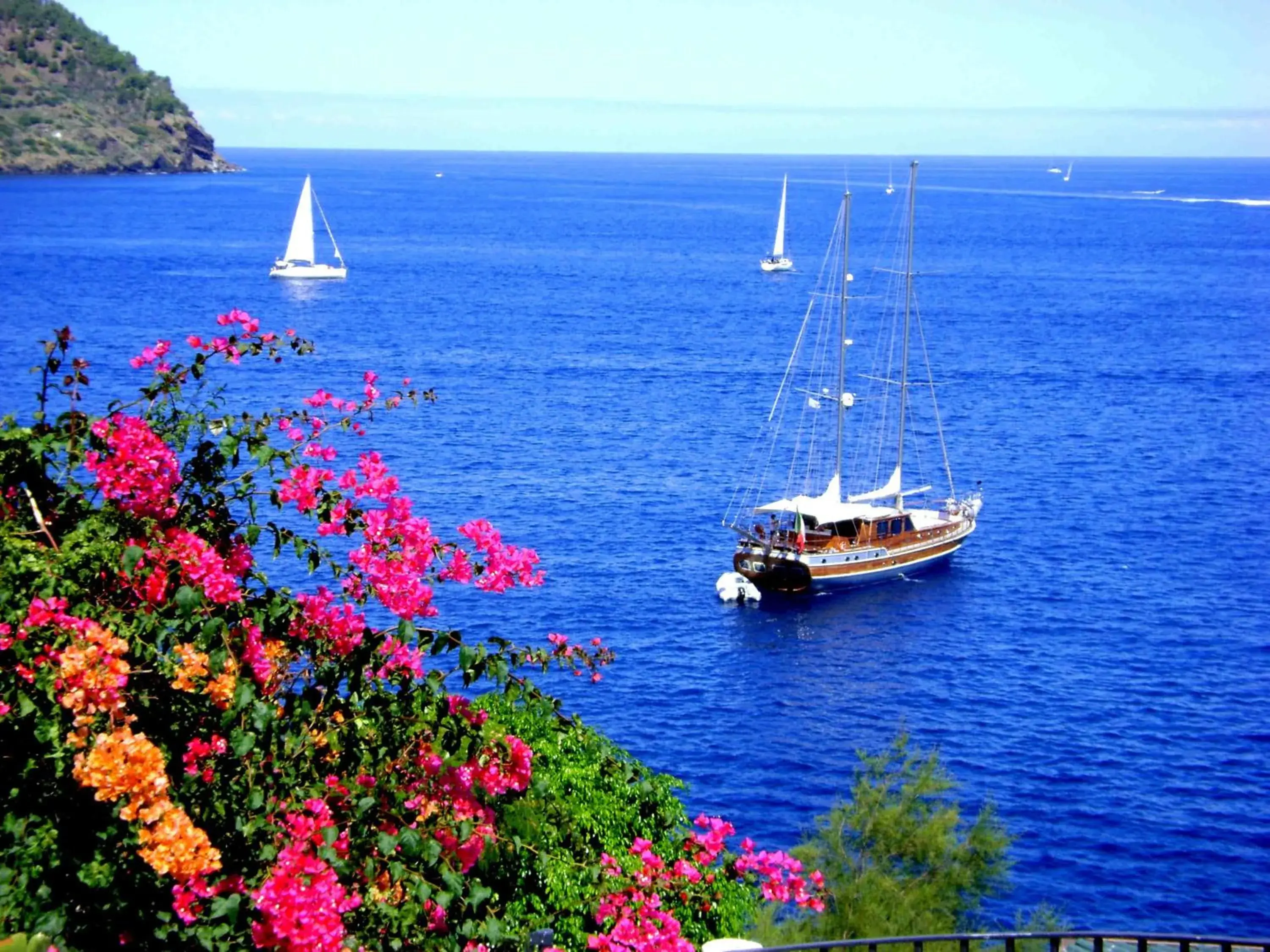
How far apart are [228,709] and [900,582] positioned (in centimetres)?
4806

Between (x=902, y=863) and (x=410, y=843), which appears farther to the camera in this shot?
(x=902, y=863)

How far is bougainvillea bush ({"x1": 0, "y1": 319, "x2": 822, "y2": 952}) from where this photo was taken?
29.3ft

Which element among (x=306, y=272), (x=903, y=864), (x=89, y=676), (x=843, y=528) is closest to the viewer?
(x=89, y=676)

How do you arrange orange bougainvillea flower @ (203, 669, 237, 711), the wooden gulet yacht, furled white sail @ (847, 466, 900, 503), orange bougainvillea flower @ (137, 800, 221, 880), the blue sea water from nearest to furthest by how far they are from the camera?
orange bougainvillea flower @ (137, 800, 221, 880)
orange bougainvillea flower @ (203, 669, 237, 711)
the blue sea water
the wooden gulet yacht
furled white sail @ (847, 466, 900, 503)

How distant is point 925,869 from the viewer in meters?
25.7

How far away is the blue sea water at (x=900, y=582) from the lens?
37.4 meters

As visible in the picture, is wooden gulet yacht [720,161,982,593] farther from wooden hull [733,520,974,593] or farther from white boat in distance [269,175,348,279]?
white boat in distance [269,175,348,279]

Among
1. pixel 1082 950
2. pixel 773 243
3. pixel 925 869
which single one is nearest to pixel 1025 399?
pixel 925 869

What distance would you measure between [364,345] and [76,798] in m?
87.7

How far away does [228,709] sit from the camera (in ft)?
31.4

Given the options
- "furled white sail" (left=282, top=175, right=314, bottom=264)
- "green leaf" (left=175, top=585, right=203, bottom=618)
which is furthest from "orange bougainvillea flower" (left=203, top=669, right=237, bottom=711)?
"furled white sail" (left=282, top=175, right=314, bottom=264)

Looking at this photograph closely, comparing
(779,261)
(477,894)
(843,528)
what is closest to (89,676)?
(477,894)

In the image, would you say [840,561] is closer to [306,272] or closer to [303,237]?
[306,272]

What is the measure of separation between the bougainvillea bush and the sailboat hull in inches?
A: 4791
